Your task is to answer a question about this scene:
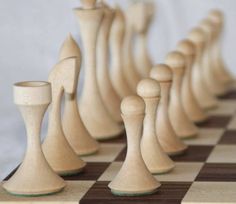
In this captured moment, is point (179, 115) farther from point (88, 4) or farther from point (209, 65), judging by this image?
point (209, 65)

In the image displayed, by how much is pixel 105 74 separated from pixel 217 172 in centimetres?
40

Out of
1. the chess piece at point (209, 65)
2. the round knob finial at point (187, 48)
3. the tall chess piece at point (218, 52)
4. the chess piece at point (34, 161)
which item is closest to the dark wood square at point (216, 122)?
the round knob finial at point (187, 48)

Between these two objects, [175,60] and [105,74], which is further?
[105,74]

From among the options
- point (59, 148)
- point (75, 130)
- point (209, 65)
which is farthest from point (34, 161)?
point (209, 65)

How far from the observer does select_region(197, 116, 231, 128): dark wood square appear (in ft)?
5.47

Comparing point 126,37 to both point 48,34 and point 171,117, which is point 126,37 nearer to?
point 48,34

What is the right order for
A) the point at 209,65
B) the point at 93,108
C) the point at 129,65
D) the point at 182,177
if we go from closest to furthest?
the point at 182,177 → the point at 93,108 → the point at 129,65 → the point at 209,65

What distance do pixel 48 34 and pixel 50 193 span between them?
68 cm

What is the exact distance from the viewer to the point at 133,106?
1201mm

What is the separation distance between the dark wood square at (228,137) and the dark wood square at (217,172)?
16 cm

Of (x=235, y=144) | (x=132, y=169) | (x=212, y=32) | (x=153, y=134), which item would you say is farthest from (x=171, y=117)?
(x=212, y=32)

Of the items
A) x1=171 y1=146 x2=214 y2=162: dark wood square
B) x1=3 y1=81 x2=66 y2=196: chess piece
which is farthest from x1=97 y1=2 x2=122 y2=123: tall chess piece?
x1=3 y1=81 x2=66 y2=196: chess piece

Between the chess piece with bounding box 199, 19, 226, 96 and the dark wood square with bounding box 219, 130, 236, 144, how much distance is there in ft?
1.27

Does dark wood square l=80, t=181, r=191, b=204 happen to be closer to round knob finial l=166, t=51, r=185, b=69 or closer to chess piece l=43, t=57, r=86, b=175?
chess piece l=43, t=57, r=86, b=175
